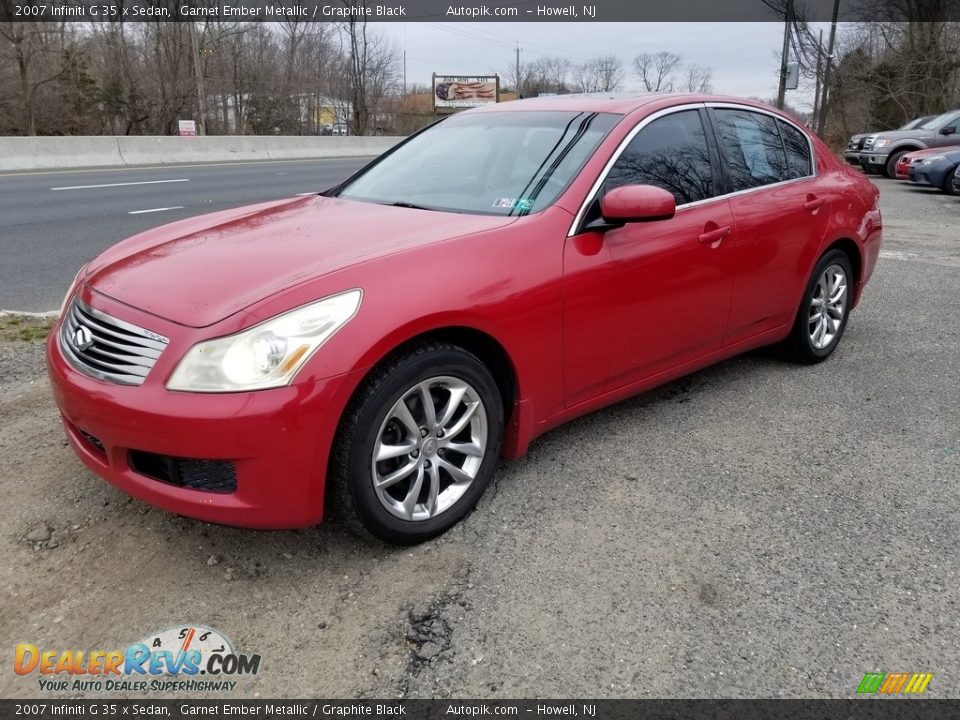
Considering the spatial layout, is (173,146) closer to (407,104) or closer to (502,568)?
(502,568)

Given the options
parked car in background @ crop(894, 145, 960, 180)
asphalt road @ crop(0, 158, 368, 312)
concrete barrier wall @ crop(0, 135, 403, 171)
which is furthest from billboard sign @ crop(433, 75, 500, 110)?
parked car in background @ crop(894, 145, 960, 180)

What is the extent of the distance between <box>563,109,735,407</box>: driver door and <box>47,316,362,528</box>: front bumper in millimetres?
1152

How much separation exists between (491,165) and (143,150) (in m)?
19.2

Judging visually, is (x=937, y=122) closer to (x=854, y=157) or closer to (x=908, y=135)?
(x=908, y=135)

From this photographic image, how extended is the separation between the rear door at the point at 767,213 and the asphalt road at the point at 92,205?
486 cm

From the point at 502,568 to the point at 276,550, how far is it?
2.70 ft

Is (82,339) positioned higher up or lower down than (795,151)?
lower down

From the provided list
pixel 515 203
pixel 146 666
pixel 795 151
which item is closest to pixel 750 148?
pixel 795 151

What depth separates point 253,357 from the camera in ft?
7.97

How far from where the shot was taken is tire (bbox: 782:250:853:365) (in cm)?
466

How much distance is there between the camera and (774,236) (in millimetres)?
4180

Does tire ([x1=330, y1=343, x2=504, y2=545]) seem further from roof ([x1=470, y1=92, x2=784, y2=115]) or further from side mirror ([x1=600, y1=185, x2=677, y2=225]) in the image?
roof ([x1=470, y1=92, x2=784, y2=115])

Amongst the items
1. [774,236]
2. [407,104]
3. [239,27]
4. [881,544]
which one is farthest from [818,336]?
[407,104]

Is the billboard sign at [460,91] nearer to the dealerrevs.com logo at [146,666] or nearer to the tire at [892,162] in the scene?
the tire at [892,162]
